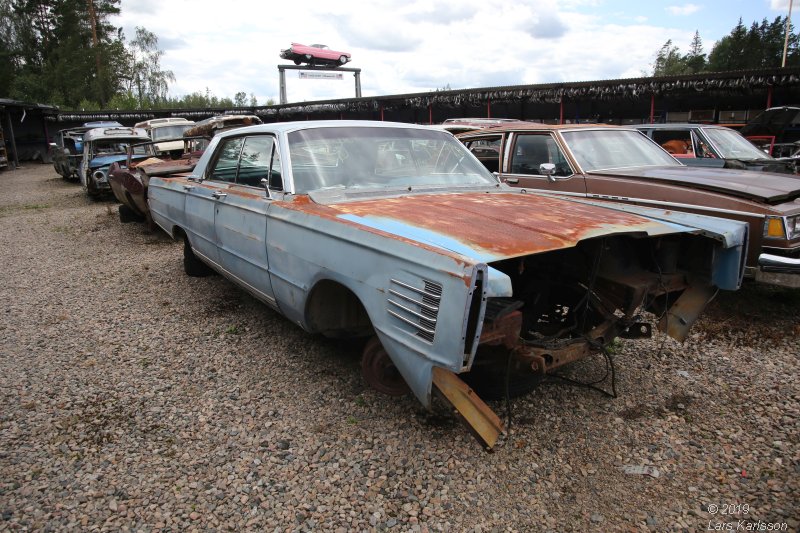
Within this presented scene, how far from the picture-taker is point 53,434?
2840 millimetres

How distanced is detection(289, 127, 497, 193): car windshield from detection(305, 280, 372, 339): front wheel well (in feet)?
2.54

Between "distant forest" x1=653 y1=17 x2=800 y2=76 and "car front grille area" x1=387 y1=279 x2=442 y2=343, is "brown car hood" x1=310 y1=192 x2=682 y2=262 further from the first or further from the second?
"distant forest" x1=653 y1=17 x2=800 y2=76

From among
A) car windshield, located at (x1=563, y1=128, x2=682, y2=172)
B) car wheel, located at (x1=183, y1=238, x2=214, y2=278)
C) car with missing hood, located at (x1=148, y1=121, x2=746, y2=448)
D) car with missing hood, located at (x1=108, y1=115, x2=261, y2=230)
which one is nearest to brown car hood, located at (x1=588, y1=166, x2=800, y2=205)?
car windshield, located at (x1=563, y1=128, x2=682, y2=172)

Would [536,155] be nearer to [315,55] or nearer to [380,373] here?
[380,373]

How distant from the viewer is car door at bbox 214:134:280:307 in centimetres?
357

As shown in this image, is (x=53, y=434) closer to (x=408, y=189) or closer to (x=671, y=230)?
(x=408, y=189)

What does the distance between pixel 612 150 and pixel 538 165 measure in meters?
0.83

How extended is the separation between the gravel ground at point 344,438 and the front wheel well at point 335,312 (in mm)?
423

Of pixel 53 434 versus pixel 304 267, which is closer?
pixel 53 434

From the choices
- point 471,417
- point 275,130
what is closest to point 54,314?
point 275,130

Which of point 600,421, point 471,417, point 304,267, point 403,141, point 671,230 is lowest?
point 600,421

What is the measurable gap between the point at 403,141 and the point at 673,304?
2.23 meters

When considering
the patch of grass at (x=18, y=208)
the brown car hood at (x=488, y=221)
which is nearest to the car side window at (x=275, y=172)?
the brown car hood at (x=488, y=221)

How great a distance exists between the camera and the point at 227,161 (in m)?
4.55
